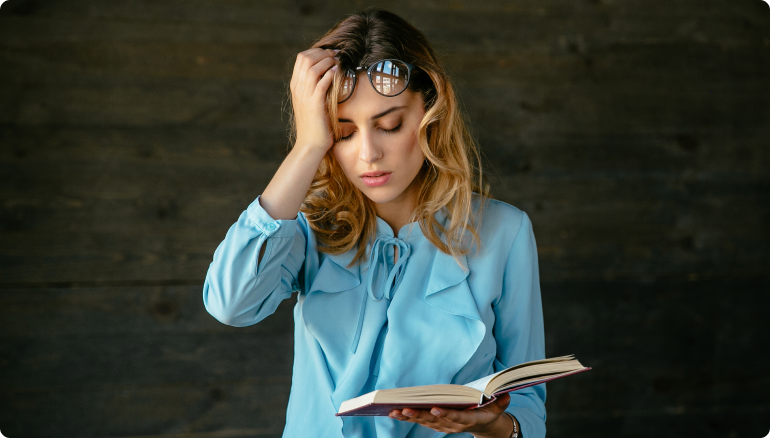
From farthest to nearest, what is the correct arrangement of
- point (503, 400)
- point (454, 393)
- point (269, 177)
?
point (269, 177), point (503, 400), point (454, 393)

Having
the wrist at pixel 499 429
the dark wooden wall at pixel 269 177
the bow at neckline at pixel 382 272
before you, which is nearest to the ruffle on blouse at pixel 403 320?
the bow at neckline at pixel 382 272

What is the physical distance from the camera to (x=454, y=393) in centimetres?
76

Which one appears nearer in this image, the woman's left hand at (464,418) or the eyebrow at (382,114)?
the woman's left hand at (464,418)

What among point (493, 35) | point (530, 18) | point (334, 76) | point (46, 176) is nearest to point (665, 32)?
point (530, 18)

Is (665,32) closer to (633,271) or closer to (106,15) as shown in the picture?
(633,271)

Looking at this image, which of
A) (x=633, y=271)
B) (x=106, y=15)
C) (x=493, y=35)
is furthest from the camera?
(x=633, y=271)

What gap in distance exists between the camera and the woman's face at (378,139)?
0.97 meters

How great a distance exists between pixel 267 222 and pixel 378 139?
0.24m

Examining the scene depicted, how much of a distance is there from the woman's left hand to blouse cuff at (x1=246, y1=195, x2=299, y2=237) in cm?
34

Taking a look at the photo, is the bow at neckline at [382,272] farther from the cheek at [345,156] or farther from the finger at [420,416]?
the finger at [420,416]

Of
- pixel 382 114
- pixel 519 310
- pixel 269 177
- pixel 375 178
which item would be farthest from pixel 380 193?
pixel 269 177

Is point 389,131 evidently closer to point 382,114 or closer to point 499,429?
point 382,114

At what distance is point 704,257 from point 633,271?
0.30m

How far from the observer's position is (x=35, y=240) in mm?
1774
